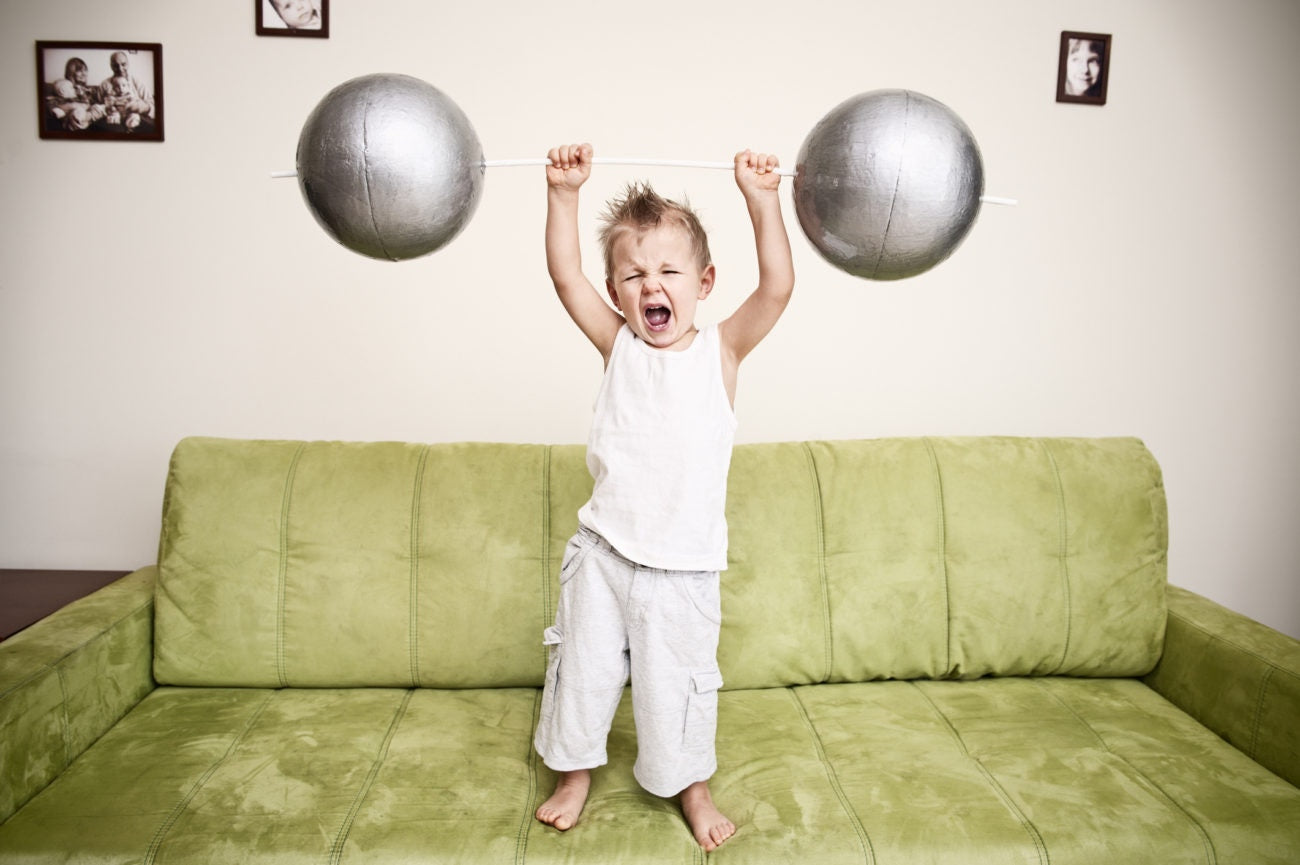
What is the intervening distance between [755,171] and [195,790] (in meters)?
1.30

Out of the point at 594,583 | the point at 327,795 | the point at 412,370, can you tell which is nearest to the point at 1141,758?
the point at 594,583

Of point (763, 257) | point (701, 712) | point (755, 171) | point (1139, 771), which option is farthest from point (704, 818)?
point (755, 171)

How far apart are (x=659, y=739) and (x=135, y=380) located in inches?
64.2

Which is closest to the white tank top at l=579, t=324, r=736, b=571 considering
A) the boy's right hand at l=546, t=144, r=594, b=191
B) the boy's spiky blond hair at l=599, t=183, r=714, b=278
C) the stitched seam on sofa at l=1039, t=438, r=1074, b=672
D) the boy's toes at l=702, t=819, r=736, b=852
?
the boy's spiky blond hair at l=599, t=183, r=714, b=278

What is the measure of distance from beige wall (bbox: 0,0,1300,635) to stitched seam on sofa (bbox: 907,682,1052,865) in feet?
2.73

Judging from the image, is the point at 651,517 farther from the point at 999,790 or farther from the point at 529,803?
the point at 999,790

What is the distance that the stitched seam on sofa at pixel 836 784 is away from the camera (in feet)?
4.29

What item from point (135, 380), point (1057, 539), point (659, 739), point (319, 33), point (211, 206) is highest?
point (319, 33)

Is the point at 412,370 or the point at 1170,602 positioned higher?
the point at 412,370

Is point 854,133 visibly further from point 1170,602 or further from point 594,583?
point 1170,602

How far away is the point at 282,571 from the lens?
1786 mm

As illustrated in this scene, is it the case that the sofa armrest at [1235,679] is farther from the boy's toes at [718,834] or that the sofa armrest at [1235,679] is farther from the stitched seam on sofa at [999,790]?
the boy's toes at [718,834]

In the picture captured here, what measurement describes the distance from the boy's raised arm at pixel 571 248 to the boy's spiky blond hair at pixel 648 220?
0.07m

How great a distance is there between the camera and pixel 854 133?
3.66ft
